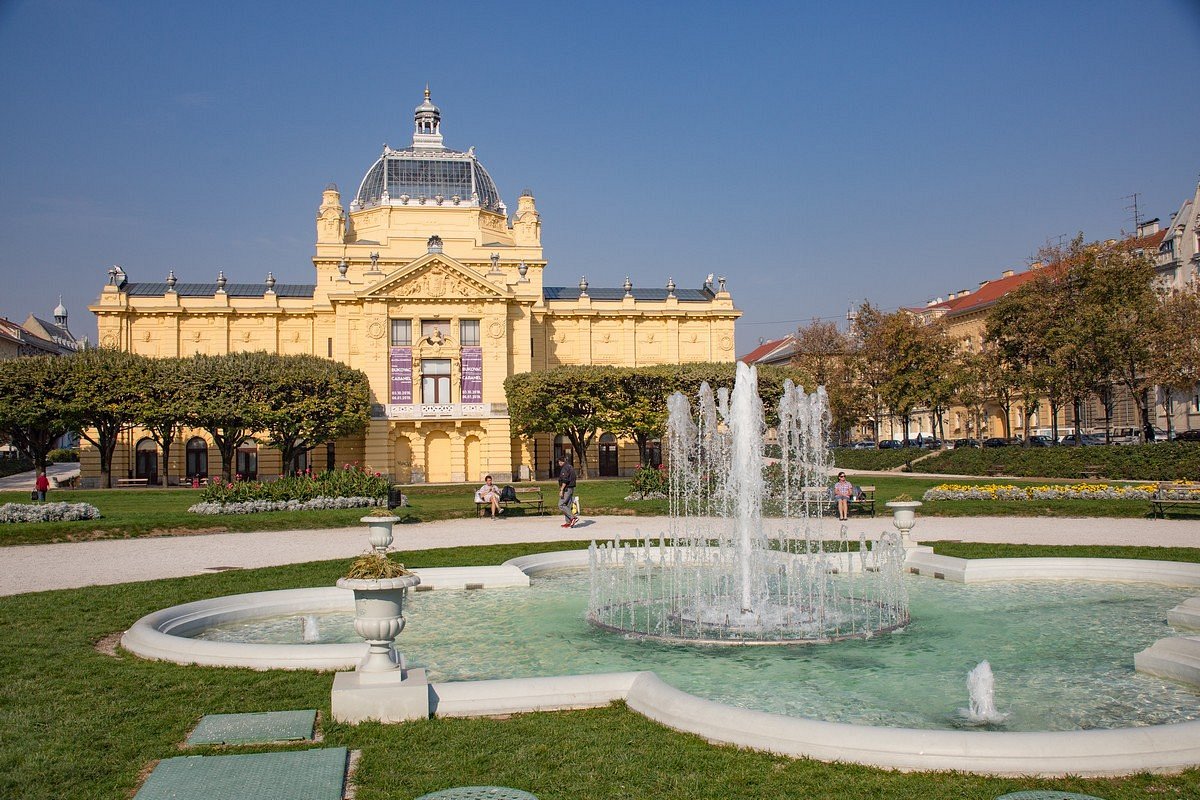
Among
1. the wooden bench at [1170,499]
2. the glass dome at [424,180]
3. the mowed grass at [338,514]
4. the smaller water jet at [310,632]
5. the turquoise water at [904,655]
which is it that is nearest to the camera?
the turquoise water at [904,655]

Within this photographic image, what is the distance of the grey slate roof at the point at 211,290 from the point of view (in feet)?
215

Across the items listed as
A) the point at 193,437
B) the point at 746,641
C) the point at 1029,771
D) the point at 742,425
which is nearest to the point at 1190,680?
the point at 1029,771

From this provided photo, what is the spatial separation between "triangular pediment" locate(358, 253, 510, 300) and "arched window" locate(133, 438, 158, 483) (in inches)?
698

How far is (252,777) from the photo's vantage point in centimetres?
724

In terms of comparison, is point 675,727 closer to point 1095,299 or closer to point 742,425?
point 742,425

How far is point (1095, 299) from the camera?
162 feet

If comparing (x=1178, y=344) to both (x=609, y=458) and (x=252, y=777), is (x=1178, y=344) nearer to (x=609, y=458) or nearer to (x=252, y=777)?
(x=609, y=458)

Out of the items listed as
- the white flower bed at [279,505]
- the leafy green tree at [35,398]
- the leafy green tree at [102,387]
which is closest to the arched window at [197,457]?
the leafy green tree at [102,387]

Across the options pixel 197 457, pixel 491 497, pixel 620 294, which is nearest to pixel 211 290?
pixel 197 457

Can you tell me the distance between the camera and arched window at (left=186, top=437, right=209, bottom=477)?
204 feet

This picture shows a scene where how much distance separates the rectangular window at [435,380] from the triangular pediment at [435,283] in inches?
167

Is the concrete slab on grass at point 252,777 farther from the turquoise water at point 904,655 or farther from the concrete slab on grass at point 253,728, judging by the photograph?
the turquoise water at point 904,655

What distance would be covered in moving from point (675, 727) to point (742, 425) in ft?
30.8

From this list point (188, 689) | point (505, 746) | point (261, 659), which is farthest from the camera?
point (261, 659)
